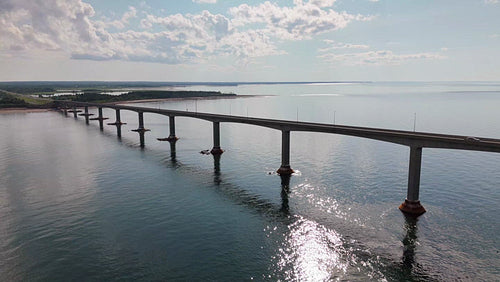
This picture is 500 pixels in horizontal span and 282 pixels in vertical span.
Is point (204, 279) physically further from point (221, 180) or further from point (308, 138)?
point (308, 138)

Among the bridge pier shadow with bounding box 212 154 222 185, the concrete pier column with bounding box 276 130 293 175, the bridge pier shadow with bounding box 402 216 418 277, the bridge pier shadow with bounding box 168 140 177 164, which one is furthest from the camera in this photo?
the bridge pier shadow with bounding box 168 140 177 164

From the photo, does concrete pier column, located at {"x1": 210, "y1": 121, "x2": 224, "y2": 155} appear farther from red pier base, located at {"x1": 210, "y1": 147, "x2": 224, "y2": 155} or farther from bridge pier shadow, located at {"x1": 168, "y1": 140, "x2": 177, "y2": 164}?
bridge pier shadow, located at {"x1": 168, "y1": 140, "x2": 177, "y2": 164}

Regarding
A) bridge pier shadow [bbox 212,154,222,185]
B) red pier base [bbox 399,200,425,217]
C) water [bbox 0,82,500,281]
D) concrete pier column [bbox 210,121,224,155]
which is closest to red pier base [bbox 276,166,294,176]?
water [bbox 0,82,500,281]

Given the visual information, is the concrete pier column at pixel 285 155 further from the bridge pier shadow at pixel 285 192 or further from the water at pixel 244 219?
the water at pixel 244 219

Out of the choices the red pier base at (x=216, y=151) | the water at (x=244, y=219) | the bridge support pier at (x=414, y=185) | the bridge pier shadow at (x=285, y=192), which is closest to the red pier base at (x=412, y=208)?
the bridge support pier at (x=414, y=185)

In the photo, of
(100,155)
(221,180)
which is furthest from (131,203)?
Answer: (100,155)
